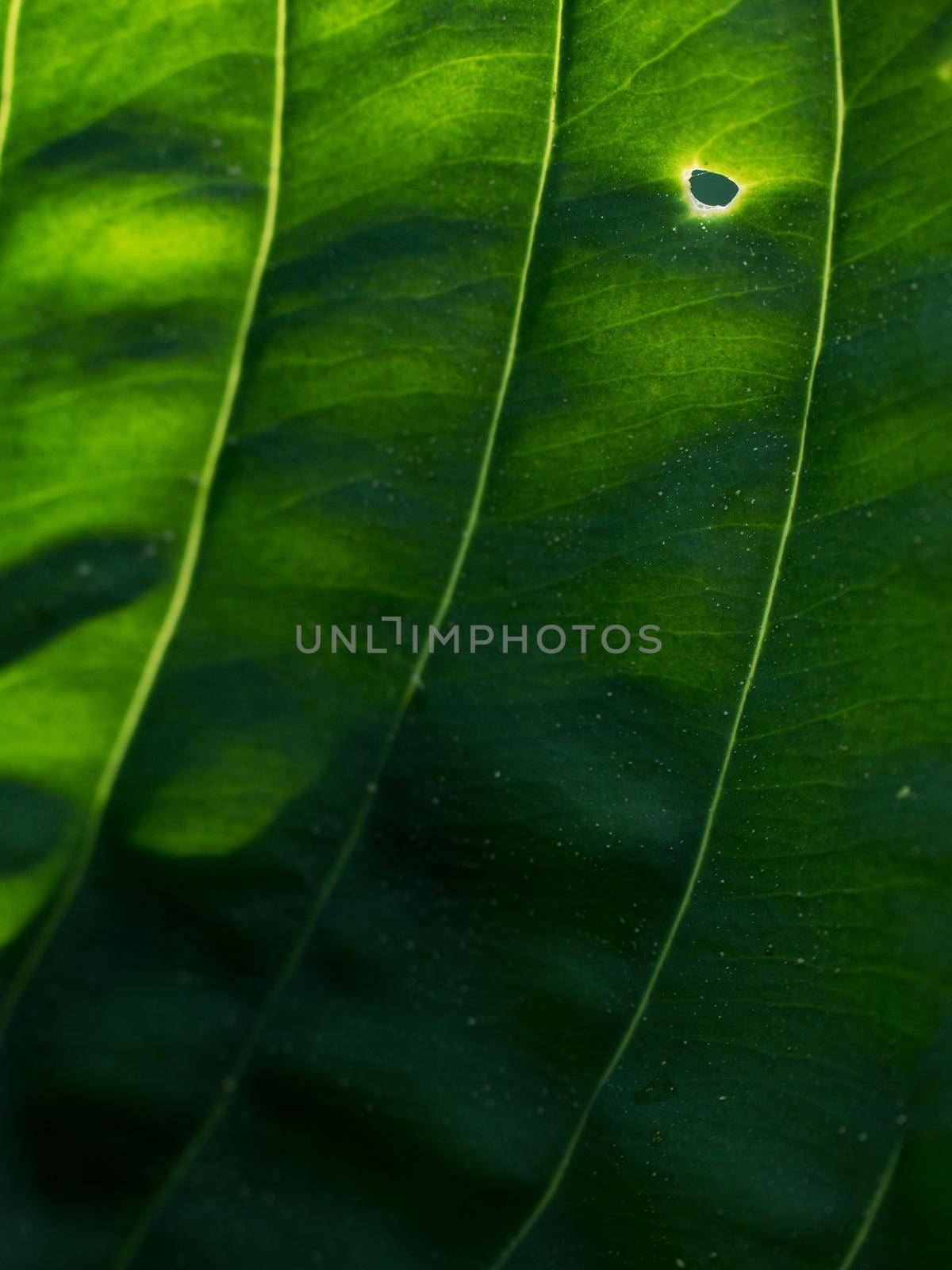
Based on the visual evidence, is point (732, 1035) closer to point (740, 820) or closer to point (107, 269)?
point (740, 820)

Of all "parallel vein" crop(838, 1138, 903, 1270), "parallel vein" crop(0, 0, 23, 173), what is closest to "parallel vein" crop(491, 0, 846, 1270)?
"parallel vein" crop(838, 1138, 903, 1270)

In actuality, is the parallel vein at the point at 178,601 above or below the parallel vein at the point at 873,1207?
above

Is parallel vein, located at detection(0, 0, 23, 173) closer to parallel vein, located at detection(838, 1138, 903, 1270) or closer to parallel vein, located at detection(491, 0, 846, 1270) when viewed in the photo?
parallel vein, located at detection(491, 0, 846, 1270)

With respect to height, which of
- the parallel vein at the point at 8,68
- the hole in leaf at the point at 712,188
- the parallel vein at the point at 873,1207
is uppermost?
the hole in leaf at the point at 712,188

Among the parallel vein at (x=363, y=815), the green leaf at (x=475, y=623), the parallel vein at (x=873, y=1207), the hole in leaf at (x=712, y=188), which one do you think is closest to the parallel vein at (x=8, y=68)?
the green leaf at (x=475, y=623)

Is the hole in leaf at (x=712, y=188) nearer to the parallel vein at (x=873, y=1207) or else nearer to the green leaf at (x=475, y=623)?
the green leaf at (x=475, y=623)

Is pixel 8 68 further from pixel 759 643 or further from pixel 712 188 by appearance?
pixel 759 643

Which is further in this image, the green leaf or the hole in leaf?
the hole in leaf

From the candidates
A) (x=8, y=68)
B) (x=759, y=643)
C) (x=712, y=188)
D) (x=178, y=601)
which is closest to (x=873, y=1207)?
(x=759, y=643)
